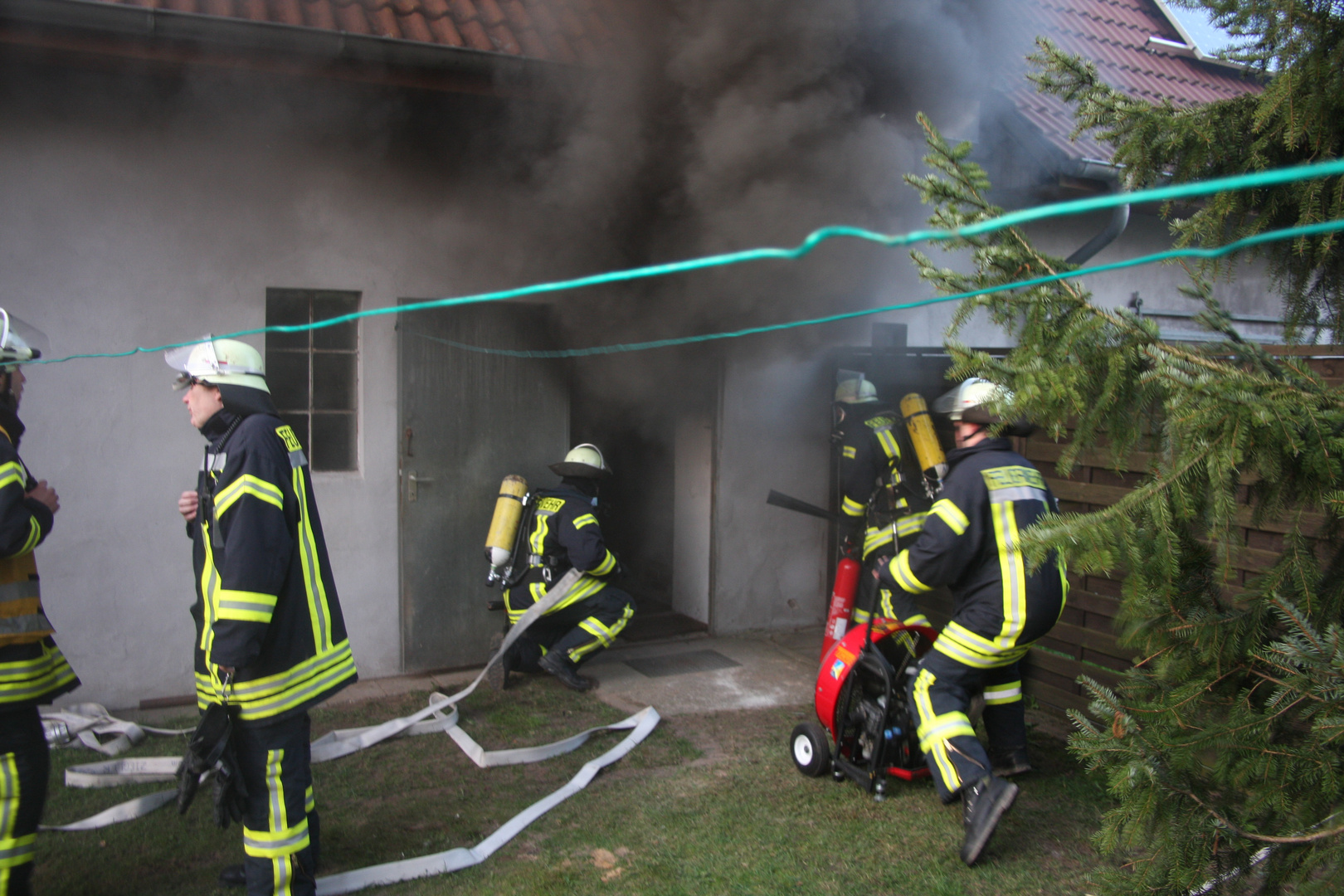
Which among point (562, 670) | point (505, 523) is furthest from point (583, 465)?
point (562, 670)

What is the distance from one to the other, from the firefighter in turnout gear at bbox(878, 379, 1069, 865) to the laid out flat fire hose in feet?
5.18

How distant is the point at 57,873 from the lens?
3188 millimetres

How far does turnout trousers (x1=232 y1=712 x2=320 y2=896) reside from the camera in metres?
2.82

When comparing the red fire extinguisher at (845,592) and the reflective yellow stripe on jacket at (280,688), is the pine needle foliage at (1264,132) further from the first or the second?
the red fire extinguisher at (845,592)

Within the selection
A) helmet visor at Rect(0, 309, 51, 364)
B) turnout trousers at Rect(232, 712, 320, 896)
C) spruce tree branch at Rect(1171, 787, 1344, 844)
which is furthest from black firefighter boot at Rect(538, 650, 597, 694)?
spruce tree branch at Rect(1171, 787, 1344, 844)

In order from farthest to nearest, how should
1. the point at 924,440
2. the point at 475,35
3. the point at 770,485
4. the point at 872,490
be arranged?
the point at 770,485 < the point at 872,490 < the point at 924,440 < the point at 475,35

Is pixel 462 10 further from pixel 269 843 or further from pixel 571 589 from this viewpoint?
pixel 269 843

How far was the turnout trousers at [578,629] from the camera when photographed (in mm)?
5332

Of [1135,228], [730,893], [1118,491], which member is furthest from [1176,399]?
[1135,228]

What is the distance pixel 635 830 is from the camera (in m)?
3.61

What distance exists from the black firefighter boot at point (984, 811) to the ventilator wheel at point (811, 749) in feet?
2.50

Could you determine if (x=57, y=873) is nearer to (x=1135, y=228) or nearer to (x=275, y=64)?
(x=275, y=64)

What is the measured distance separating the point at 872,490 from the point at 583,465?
1.83m

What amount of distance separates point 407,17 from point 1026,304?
3938mm
